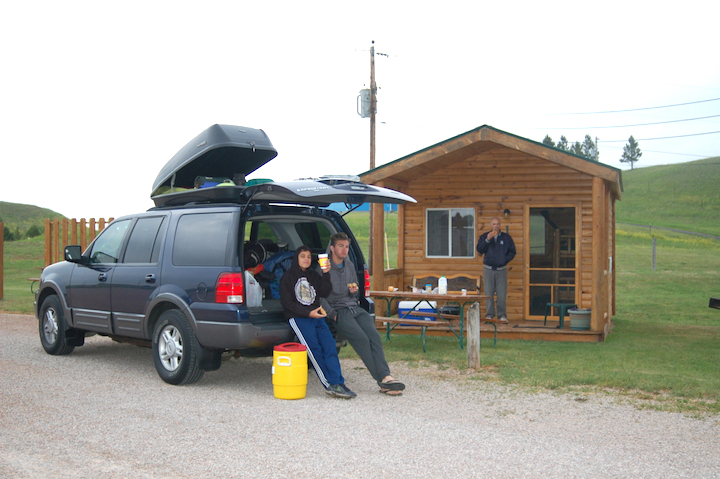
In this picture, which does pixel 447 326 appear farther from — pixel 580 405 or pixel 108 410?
pixel 108 410

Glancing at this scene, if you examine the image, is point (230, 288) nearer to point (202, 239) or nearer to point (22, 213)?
point (202, 239)

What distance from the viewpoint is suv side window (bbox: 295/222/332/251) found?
26.2 feet

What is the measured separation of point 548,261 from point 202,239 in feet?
24.0

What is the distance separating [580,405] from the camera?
6289 millimetres

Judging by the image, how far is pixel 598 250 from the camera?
10148 millimetres

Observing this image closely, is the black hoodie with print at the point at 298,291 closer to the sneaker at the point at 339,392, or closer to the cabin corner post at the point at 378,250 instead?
the sneaker at the point at 339,392

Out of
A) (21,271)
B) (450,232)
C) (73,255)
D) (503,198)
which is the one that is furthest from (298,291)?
(21,271)

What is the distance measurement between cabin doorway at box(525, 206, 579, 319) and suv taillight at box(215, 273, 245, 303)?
7062mm

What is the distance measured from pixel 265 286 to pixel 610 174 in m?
5.79

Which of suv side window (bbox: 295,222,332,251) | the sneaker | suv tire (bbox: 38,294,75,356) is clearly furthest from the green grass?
the sneaker

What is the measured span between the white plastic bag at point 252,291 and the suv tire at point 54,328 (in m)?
3.40

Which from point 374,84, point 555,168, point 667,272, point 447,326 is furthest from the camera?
point 667,272

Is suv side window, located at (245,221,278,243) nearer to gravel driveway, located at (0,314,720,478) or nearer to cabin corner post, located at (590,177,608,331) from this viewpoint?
gravel driveway, located at (0,314,720,478)

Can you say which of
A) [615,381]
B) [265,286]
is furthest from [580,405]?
[265,286]
